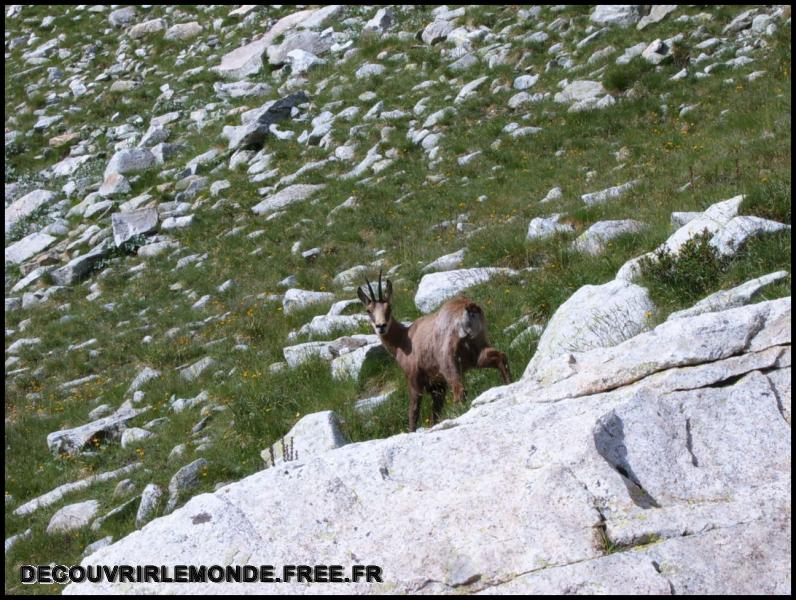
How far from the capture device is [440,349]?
8039 mm

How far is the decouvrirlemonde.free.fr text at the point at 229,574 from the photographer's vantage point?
423 cm

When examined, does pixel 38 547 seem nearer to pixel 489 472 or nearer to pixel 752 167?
pixel 489 472

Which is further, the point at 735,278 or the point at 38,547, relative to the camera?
the point at 38,547

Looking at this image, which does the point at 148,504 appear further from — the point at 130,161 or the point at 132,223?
the point at 130,161

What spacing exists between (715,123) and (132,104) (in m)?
17.6

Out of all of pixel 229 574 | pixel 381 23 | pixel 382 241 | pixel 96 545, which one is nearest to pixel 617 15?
pixel 381 23

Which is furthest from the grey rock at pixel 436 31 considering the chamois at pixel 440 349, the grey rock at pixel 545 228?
the chamois at pixel 440 349

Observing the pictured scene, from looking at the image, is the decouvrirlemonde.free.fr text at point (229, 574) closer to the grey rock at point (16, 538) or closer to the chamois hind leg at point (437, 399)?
the chamois hind leg at point (437, 399)

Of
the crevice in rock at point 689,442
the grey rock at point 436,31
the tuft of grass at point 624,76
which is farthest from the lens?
the grey rock at point 436,31

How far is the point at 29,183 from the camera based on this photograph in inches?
931

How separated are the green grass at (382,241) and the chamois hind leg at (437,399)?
204 millimetres

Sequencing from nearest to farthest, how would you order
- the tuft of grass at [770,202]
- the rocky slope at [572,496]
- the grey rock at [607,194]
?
1. the rocky slope at [572,496]
2. the tuft of grass at [770,202]
3. the grey rock at [607,194]

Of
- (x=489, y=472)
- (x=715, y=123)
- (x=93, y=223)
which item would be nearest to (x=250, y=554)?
(x=489, y=472)

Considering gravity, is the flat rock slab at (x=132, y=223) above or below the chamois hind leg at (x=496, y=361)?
below
